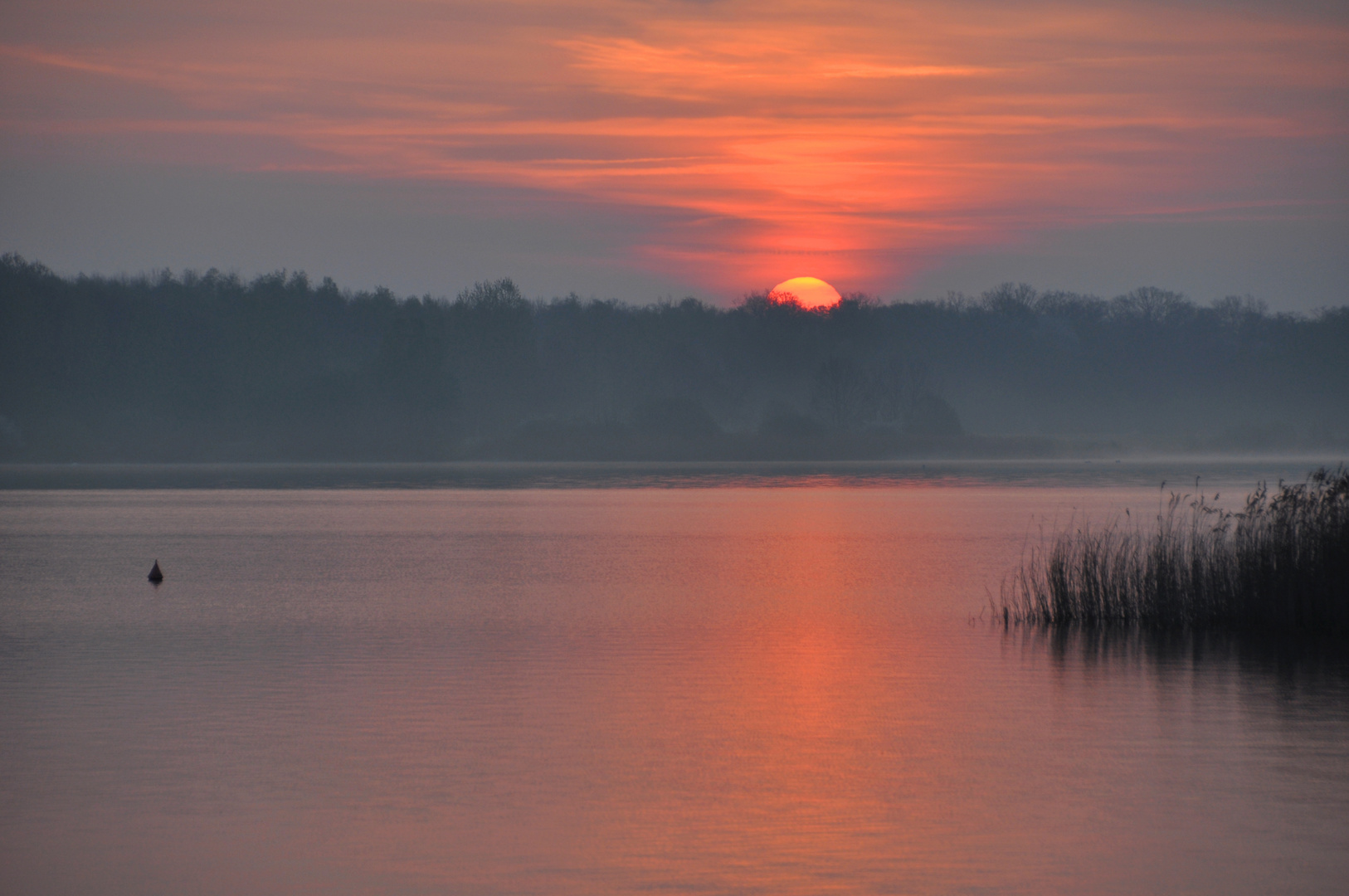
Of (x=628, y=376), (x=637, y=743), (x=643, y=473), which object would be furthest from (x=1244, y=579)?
(x=628, y=376)

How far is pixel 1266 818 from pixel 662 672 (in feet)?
25.2

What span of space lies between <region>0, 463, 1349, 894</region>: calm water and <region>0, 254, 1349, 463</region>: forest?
296 ft

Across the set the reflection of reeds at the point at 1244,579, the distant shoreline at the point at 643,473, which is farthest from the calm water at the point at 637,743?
the distant shoreline at the point at 643,473

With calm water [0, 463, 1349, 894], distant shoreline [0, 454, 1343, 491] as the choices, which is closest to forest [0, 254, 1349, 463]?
distant shoreline [0, 454, 1343, 491]

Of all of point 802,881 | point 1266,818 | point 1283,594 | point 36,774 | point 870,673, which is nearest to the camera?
point 802,881

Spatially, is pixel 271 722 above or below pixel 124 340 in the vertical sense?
below

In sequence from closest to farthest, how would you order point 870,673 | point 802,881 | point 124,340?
point 802,881
point 870,673
point 124,340

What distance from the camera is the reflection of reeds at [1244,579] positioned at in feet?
60.3

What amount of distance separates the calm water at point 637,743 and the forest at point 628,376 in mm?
90359

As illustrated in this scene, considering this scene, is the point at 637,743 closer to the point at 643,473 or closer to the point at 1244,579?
the point at 1244,579

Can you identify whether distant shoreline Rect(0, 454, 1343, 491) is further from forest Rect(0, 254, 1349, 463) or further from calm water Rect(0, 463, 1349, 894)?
calm water Rect(0, 463, 1349, 894)

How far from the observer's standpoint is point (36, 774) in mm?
11289

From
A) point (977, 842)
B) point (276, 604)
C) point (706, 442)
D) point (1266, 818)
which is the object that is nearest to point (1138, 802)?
point (1266, 818)

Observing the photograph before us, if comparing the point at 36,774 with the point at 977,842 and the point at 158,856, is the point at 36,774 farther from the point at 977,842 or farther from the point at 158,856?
the point at 977,842
